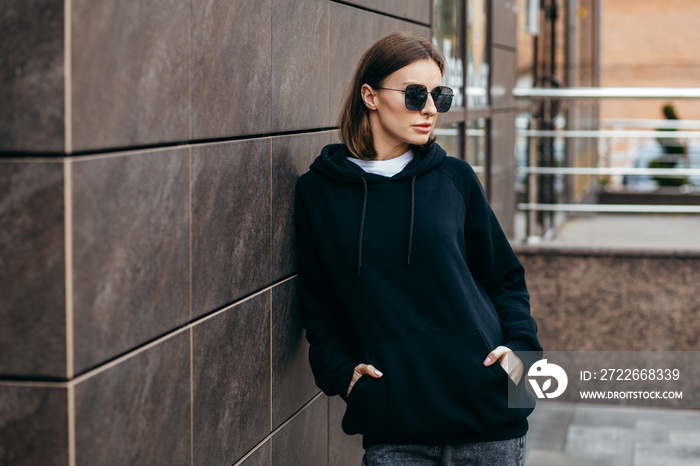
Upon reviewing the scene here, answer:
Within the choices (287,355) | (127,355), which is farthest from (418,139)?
(127,355)

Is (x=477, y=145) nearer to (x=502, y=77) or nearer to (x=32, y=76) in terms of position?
(x=502, y=77)

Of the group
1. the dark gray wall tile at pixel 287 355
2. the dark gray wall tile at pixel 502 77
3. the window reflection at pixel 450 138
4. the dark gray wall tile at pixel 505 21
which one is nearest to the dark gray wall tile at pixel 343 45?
the dark gray wall tile at pixel 287 355

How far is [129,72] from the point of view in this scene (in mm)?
1905

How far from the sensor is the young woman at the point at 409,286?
8.20ft

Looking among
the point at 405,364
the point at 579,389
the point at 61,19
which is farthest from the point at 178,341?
the point at 579,389

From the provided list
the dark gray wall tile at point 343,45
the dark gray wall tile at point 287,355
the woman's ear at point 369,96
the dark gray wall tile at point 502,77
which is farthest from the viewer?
the dark gray wall tile at point 502,77

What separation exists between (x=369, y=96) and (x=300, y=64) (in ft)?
1.37

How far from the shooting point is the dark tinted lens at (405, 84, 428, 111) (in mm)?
2641

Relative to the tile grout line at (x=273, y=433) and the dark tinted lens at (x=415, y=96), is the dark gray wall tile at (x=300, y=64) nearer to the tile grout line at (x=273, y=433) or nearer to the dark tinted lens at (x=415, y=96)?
the dark tinted lens at (x=415, y=96)

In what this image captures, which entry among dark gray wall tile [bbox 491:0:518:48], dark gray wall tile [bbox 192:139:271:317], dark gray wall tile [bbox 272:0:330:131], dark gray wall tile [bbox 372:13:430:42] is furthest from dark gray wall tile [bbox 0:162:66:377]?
dark gray wall tile [bbox 491:0:518:48]

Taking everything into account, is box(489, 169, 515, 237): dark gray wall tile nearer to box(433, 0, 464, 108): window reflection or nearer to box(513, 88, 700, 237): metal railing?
box(513, 88, 700, 237): metal railing

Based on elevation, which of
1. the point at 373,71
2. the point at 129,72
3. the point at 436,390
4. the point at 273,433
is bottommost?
the point at 273,433

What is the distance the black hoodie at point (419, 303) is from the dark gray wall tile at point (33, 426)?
3.22 feet

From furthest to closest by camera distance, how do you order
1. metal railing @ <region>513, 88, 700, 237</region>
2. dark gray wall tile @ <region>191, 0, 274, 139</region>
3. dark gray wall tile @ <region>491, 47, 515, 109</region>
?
dark gray wall tile @ <region>491, 47, 515, 109</region> < metal railing @ <region>513, 88, 700, 237</region> < dark gray wall tile @ <region>191, 0, 274, 139</region>
